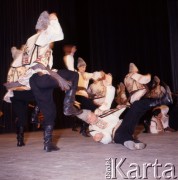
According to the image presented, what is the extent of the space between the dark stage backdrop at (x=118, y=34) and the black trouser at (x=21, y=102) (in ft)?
16.1

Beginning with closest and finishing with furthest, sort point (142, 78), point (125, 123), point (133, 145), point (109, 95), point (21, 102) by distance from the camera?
point (133, 145), point (125, 123), point (109, 95), point (21, 102), point (142, 78)

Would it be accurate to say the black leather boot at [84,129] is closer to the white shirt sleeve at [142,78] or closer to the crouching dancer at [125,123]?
the white shirt sleeve at [142,78]

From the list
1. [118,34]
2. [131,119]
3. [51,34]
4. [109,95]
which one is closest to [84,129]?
[109,95]

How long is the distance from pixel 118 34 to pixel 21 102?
6.61m

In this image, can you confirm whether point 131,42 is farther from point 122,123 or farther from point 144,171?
point 144,171

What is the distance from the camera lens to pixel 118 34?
976 centimetres

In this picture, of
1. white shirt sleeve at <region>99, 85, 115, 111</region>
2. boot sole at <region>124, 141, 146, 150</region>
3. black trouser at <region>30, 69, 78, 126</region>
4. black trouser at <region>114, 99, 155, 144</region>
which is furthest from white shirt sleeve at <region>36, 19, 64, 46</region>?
boot sole at <region>124, 141, 146, 150</region>

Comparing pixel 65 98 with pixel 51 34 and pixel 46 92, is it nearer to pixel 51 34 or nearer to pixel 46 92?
pixel 46 92

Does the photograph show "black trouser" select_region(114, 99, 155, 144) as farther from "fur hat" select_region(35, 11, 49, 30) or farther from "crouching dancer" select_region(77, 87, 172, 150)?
"fur hat" select_region(35, 11, 49, 30)

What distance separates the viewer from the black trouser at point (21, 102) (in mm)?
3623

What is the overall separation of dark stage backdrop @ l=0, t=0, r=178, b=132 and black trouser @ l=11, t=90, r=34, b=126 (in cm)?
489

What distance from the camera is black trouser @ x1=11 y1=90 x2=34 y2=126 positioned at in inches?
143

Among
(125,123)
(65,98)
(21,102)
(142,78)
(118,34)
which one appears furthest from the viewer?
(118,34)

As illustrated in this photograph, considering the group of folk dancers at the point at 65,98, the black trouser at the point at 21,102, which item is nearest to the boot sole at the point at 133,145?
the group of folk dancers at the point at 65,98
